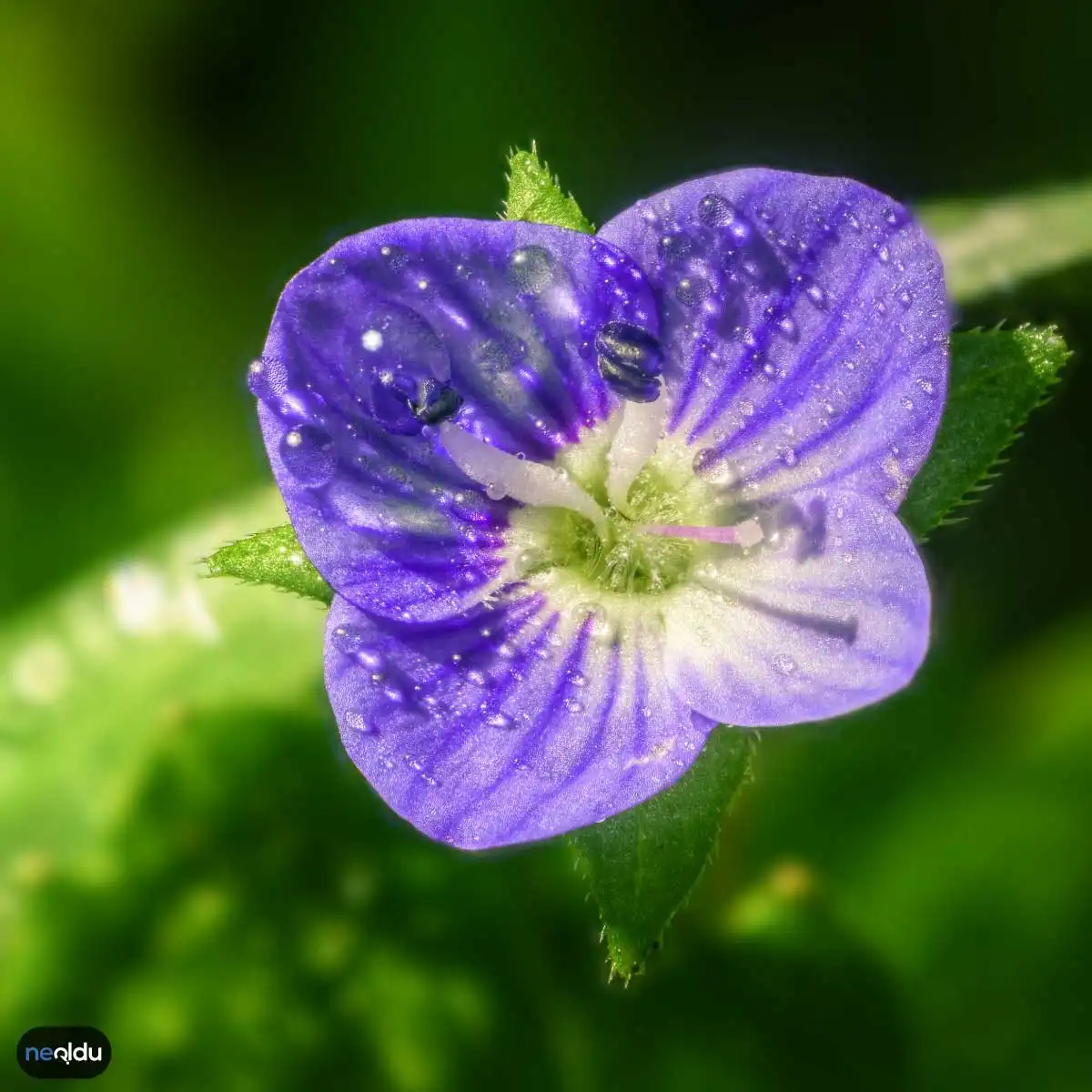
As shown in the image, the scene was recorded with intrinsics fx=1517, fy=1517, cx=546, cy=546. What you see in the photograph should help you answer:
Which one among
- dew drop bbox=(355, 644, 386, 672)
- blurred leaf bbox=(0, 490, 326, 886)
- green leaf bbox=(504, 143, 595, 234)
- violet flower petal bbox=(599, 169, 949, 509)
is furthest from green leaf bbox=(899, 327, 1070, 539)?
blurred leaf bbox=(0, 490, 326, 886)

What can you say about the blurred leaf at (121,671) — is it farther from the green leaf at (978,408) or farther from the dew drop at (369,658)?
the green leaf at (978,408)

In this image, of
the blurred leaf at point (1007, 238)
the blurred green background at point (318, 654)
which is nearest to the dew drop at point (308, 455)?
the blurred green background at point (318, 654)

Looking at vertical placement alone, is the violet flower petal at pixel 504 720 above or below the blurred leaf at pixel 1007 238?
below

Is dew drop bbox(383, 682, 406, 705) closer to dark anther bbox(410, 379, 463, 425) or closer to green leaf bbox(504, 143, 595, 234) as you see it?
dark anther bbox(410, 379, 463, 425)

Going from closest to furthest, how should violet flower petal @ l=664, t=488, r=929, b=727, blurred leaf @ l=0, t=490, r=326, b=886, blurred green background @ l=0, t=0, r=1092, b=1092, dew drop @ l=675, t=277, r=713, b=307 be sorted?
violet flower petal @ l=664, t=488, r=929, b=727, dew drop @ l=675, t=277, r=713, b=307, blurred green background @ l=0, t=0, r=1092, b=1092, blurred leaf @ l=0, t=490, r=326, b=886

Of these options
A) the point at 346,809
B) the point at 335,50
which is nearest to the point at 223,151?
the point at 335,50

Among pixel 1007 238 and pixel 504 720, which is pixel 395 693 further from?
pixel 1007 238
